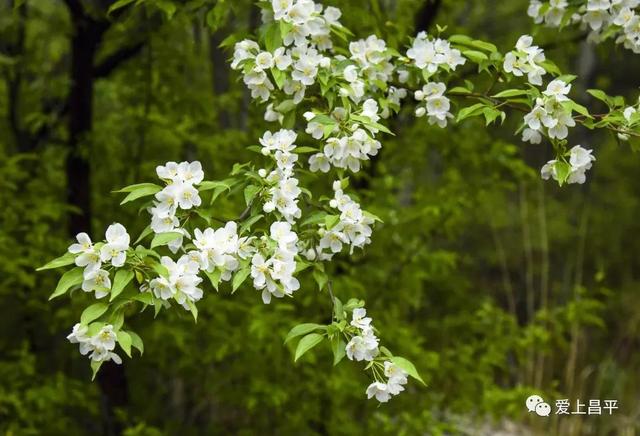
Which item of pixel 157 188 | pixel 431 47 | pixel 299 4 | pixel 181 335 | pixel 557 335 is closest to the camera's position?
pixel 157 188

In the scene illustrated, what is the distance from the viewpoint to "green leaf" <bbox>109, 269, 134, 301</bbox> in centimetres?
160

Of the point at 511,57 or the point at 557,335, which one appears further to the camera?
the point at 557,335

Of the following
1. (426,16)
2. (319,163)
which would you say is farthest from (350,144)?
(426,16)

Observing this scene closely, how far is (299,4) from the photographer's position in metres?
2.11

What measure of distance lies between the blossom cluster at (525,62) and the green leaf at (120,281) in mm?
1301

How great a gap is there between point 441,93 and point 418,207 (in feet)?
4.82

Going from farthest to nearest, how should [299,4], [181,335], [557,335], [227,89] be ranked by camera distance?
[227,89], [557,335], [181,335], [299,4]

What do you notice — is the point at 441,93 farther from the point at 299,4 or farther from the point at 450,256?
the point at 450,256

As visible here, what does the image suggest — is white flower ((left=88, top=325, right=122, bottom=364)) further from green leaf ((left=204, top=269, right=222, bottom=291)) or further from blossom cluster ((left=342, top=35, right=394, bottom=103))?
blossom cluster ((left=342, top=35, right=394, bottom=103))

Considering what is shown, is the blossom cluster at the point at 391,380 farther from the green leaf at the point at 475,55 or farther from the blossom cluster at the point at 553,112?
the green leaf at the point at 475,55

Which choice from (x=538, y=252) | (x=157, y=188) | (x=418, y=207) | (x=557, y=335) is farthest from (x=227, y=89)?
(x=538, y=252)

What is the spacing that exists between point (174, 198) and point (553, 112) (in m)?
1.07

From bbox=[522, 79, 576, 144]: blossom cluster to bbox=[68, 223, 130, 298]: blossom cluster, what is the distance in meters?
1.15

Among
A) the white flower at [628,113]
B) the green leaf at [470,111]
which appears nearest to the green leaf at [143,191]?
the green leaf at [470,111]
